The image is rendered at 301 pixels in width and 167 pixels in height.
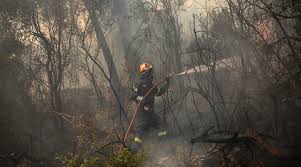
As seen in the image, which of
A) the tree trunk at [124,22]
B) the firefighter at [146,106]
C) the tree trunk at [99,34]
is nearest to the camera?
the firefighter at [146,106]

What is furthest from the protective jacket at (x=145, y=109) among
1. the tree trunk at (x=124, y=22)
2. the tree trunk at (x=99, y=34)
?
the tree trunk at (x=124, y=22)

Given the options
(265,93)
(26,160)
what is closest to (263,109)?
(265,93)

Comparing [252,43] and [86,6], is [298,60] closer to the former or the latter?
[252,43]

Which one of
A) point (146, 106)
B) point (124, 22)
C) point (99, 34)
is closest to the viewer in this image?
point (146, 106)

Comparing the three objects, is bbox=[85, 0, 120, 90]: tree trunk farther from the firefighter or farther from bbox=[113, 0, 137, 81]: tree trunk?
the firefighter

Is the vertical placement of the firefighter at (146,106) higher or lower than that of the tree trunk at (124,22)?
lower

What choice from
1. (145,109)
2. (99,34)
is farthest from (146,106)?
(99,34)

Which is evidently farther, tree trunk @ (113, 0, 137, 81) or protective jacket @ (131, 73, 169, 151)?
tree trunk @ (113, 0, 137, 81)

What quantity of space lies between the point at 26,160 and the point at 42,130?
2998 millimetres

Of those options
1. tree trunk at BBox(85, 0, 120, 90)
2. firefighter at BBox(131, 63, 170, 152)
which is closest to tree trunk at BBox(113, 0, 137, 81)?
tree trunk at BBox(85, 0, 120, 90)

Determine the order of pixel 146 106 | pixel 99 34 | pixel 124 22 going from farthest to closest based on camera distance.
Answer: pixel 124 22, pixel 99 34, pixel 146 106

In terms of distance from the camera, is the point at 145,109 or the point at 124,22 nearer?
the point at 145,109

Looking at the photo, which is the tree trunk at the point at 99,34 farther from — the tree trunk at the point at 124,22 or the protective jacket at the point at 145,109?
the protective jacket at the point at 145,109

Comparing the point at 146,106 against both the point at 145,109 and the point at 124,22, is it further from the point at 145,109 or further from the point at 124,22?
the point at 124,22
